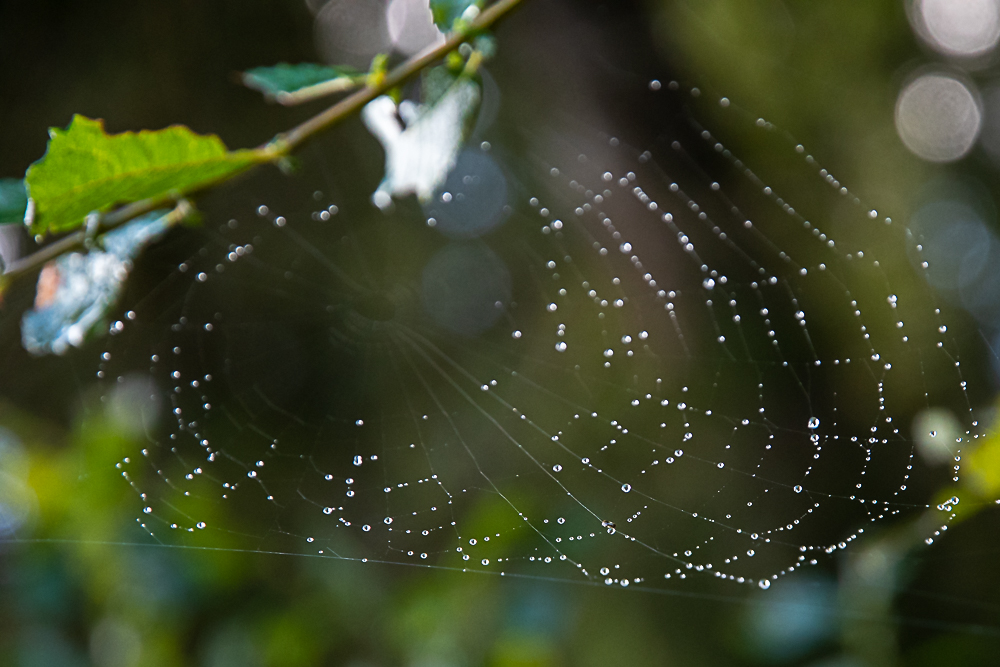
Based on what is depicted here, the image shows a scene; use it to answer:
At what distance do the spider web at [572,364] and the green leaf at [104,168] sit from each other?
1.86 ft

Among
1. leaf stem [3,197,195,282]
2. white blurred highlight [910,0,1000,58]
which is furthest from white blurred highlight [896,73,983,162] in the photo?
leaf stem [3,197,195,282]

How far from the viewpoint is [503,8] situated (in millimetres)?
439

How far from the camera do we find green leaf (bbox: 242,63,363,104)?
17.8 inches

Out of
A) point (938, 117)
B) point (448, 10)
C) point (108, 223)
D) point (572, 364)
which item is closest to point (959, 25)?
point (938, 117)

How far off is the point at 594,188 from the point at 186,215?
2.61 feet

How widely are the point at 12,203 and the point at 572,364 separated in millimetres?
885

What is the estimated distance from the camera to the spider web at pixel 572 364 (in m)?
1.06

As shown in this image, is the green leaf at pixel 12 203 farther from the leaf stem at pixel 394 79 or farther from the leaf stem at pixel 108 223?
the leaf stem at pixel 394 79

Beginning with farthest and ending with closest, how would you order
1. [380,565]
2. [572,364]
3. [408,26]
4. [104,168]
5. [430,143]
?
[408,26], [572,364], [380,565], [430,143], [104,168]

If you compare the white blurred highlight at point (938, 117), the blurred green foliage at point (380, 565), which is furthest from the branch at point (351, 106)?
the white blurred highlight at point (938, 117)

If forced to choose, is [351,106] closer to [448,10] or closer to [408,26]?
[448,10]

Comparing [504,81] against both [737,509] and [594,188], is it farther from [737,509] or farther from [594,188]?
[737,509]

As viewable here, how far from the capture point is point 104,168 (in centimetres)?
38

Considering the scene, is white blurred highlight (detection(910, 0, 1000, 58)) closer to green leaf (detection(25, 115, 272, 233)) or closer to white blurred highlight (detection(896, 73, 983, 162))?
white blurred highlight (detection(896, 73, 983, 162))
